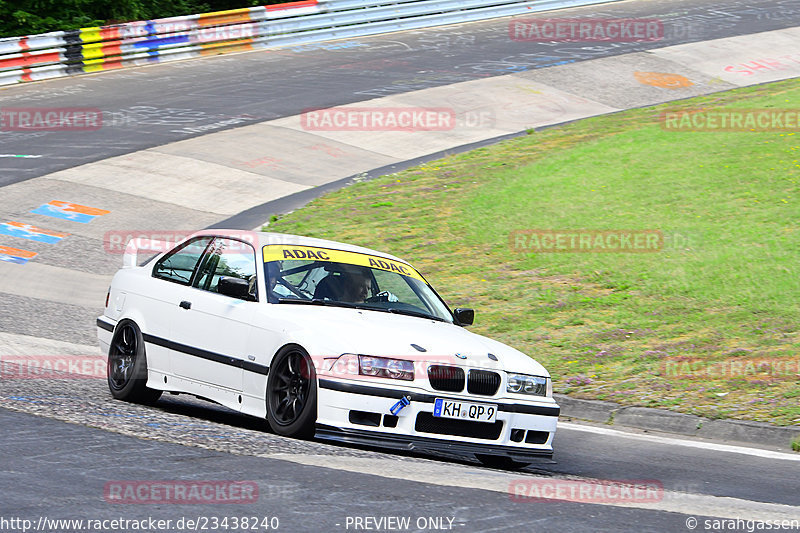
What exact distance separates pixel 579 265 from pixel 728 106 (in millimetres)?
9617

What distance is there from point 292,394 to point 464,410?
1186 millimetres

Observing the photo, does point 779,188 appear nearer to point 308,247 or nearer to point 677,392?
point 677,392

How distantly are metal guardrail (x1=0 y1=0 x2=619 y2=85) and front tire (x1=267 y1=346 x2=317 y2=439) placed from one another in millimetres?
21097

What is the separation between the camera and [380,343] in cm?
711

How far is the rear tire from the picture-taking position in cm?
764

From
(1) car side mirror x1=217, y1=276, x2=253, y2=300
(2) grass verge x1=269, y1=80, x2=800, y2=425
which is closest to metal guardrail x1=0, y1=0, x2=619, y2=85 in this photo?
(2) grass verge x1=269, y1=80, x2=800, y2=425

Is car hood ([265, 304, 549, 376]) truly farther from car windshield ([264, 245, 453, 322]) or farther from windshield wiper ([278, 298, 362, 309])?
→ car windshield ([264, 245, 453, 322])

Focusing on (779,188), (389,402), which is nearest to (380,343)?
(389,402)

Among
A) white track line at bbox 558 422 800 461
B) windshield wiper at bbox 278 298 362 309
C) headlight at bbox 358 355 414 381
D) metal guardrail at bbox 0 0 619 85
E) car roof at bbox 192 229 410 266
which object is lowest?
white track line at bbox 558 422 800 461

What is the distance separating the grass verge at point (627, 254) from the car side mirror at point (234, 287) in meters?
3.49

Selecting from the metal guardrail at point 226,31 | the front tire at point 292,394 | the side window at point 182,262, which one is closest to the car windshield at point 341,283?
the front tire at point 292,394

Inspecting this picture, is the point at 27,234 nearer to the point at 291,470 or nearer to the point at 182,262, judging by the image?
the point at 182,262

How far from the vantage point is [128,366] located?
8.76m

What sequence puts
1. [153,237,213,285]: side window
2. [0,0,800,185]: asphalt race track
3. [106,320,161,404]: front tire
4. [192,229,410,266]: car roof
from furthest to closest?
1. [0,0,800,185]: asphalt race track
2. [153,237,213,285]: side window
3. [106,320,161,404]: front tire
4. [192,229,410,266]: car roof
